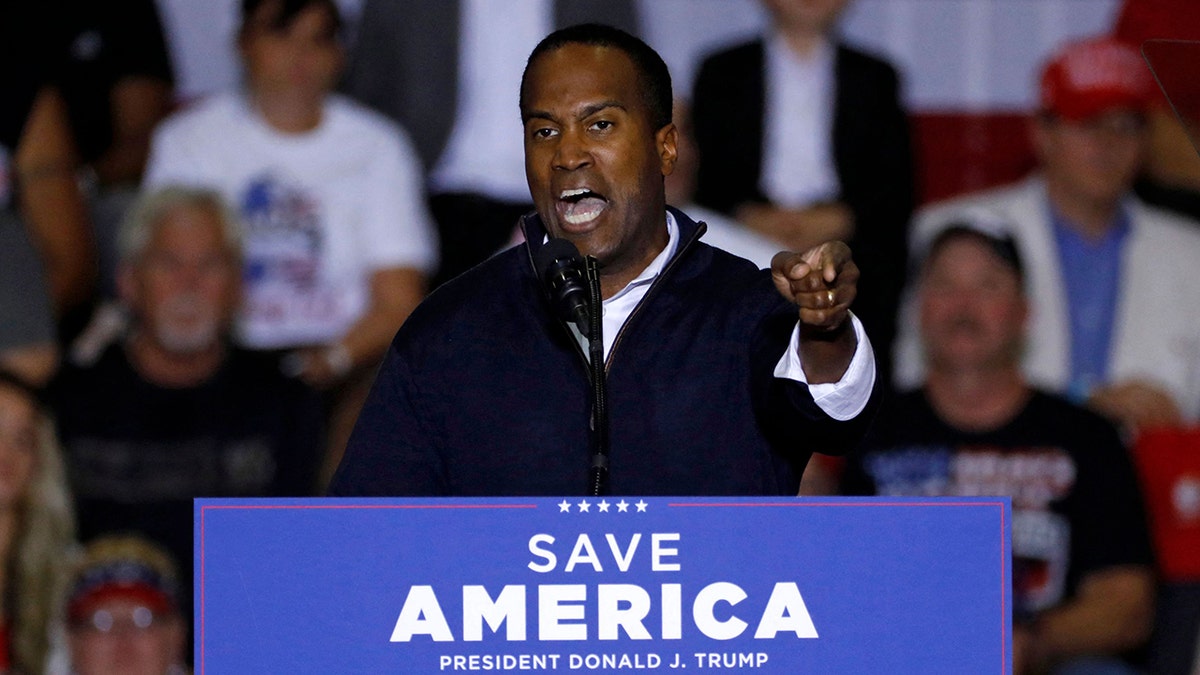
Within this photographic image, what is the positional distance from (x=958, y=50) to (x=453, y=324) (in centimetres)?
349

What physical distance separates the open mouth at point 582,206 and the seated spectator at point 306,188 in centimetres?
231

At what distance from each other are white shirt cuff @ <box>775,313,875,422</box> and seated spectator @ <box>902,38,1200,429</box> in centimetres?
268

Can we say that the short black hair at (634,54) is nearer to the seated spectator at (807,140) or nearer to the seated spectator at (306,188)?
the seated spectator at (306,188)

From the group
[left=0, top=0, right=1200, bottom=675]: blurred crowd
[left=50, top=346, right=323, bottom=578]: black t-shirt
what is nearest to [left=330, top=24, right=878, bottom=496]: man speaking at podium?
[left=0, top=0, right=1200, bottom=675]: blurred crowd

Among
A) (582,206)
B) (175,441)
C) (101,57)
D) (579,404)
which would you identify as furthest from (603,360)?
(101,57)

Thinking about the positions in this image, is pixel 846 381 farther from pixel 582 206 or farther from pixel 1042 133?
pixel 1042 133

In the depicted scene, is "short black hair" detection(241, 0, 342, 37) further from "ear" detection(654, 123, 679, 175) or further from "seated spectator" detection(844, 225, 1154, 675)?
"ear" detection(654, 123, 679, 175)

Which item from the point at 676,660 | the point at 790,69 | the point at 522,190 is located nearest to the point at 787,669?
the point at 676,660

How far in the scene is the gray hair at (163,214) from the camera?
174 inches

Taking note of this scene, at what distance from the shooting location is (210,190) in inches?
176

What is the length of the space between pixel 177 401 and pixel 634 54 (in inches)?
96.0

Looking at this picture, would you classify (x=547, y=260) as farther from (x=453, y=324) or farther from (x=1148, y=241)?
(x=1148, y=241)

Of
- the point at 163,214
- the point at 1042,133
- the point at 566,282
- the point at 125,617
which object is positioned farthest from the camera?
the point at 1042,133

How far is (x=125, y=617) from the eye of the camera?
3.91 meters
